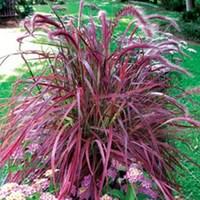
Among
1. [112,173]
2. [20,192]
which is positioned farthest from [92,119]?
[20,192]

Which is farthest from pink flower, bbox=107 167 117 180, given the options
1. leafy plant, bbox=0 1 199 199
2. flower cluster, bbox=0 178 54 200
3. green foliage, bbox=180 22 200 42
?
green foliage, bbox=180 22 200 42

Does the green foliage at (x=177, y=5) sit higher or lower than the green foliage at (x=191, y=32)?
higher

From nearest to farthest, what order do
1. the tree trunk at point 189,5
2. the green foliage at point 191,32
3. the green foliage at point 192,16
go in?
the green foliage at point 191,32
the green foliage at point 192,16
the tree trunk at point 189,5

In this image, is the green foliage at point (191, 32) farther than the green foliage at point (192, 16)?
No

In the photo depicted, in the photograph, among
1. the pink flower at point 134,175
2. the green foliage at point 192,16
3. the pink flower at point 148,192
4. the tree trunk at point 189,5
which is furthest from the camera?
the tree trunk at point 189,5

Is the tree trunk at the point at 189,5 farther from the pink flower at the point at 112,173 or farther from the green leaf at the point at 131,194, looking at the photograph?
the green leaf at the point at 131,194

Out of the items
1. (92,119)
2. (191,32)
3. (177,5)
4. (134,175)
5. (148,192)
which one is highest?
(92,119)

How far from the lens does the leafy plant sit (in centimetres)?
191

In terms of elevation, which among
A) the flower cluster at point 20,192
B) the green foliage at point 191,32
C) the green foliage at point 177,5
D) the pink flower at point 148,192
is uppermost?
the flower cluster at point 20,192

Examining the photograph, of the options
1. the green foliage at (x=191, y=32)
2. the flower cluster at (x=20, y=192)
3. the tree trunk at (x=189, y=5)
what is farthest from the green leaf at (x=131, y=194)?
the tree trunk at (x=189, y=5)

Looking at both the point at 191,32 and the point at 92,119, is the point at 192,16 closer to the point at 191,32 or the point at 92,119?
the point at 191,32

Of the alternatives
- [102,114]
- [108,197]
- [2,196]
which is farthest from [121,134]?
[2,196]

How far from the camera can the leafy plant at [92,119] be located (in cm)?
191

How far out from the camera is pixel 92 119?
2.07 meters
